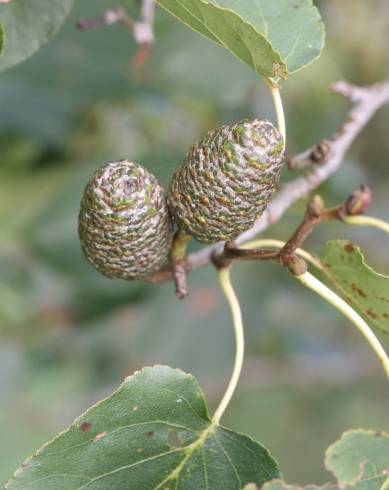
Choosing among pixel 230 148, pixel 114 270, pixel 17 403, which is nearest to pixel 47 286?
pixel 17 403

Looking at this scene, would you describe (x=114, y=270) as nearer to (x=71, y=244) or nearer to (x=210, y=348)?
(x=71, y=244)

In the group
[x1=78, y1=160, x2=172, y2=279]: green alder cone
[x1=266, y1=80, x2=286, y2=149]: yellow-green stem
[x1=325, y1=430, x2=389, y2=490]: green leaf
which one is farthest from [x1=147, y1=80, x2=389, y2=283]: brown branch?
[x1=325, y1=430, x2=389, y2=490]: green leaf

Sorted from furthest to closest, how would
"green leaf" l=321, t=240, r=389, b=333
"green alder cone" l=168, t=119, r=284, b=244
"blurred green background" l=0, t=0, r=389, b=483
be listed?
"blurred green background" l=0, t=0, r=389, b=483 → "green leaf" l=321, t=240, r=389, b=333 → "green alder cone" l=168, t=119, r=284, b=244

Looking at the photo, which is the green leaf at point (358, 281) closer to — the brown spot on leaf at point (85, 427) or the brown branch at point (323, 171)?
the brown branch at point (323, 171)

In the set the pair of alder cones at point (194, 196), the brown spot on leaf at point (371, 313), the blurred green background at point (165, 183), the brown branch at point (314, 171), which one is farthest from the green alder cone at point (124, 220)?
the blurred green background at point (165, 183)

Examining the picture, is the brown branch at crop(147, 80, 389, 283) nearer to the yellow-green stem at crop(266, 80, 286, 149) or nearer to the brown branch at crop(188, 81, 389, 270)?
the brown branch at crop(188, 81, 389, 270)
